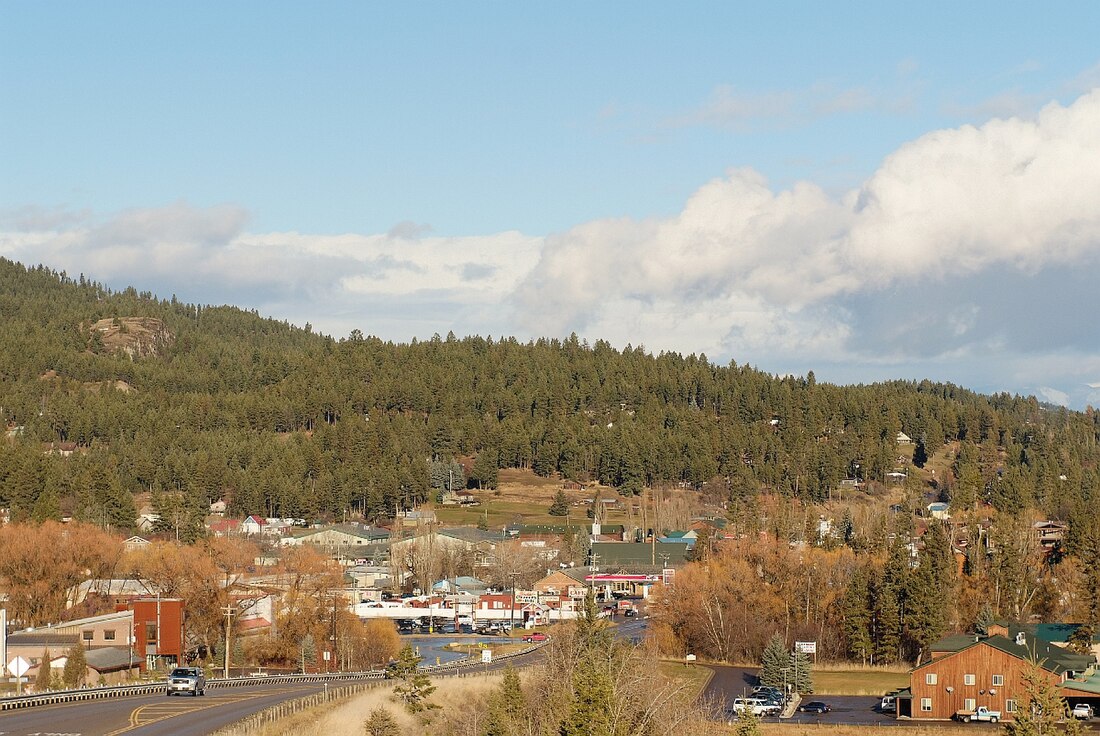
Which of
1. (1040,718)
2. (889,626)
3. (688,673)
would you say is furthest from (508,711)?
(889,626)

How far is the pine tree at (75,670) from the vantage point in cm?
8600

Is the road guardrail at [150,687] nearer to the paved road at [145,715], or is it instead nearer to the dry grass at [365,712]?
the paved road at [145,715]

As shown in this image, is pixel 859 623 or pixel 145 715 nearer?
pixel 145 715

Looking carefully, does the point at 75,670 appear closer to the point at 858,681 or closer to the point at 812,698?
the point at 812,698

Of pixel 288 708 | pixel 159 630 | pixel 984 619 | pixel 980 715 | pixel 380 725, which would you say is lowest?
pixel 980 715

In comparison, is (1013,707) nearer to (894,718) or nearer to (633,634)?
(894,718)

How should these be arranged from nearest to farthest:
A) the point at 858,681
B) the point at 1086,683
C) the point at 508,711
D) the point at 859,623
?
the point at 508,711, the point at 1086,683, the point at 858,681, the point at 859,623

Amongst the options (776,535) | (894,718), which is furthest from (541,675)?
(776,535)

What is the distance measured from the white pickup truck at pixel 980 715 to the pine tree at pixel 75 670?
175 ft

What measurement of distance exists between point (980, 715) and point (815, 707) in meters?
10.5

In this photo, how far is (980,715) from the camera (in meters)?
89.1

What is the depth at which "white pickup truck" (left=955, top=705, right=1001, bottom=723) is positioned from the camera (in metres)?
88.5

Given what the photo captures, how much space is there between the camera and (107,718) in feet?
209

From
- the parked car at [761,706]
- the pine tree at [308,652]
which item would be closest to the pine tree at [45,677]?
the pine tree at [308,652]
